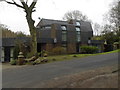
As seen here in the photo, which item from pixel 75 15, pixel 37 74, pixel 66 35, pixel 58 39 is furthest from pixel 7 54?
pixel 75 15

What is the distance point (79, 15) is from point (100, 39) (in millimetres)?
23740

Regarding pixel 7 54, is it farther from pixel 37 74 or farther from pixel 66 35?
pixel 37 74

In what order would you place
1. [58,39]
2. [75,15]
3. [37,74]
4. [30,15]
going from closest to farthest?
[37,74], [30,15], [58,39], [75,15]

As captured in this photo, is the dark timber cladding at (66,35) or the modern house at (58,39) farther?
Answer: the dark timber cladding at (66,35)

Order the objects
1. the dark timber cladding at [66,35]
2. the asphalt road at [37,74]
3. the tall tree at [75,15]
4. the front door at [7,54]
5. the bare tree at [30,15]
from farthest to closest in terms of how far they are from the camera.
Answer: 1. the tall tree at [75,15]
2. the dark timber cladding at [66,35]
3. the front door at [7,54]
4. the bare tree at [30,15]
5. the asphalt road at [37,74]

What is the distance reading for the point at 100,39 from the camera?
1647 inches

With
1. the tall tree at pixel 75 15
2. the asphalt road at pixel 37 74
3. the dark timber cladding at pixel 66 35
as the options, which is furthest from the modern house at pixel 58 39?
the tall tree at pixel 75 15

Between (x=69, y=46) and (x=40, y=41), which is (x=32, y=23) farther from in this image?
(x=69, y=46)

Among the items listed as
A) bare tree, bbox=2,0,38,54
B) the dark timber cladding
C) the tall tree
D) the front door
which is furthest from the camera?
the tall tree

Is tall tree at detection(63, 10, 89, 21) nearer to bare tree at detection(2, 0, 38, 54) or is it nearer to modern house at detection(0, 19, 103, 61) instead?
modern house at detection(0, 19, 103, 61)

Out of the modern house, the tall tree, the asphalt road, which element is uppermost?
the tall tree

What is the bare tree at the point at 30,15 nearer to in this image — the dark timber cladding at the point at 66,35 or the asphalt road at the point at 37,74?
the asphalt road at the point at 37,74

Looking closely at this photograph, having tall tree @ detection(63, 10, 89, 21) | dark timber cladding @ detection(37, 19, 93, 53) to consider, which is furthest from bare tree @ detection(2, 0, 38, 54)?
tall tree @ detection(63, 10, 89, 21)

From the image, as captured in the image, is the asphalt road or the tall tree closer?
the asphalt road
